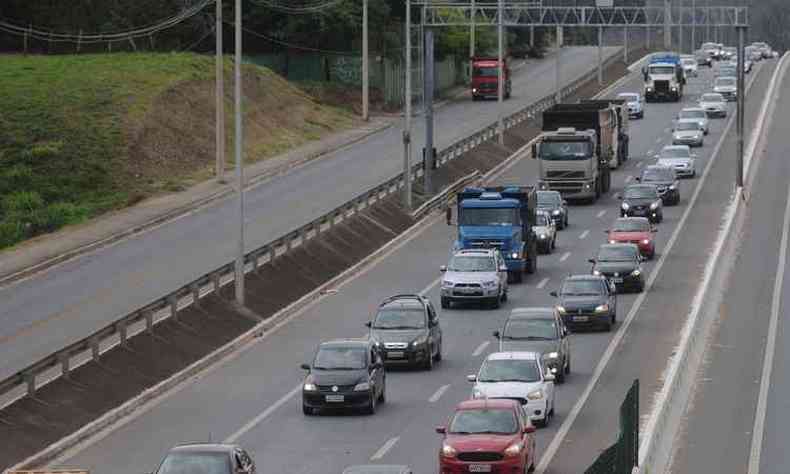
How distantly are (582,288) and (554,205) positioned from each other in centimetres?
2184

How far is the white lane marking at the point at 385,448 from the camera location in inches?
1359

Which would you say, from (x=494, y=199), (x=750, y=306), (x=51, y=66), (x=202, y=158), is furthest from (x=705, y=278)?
(x=51, y=66)

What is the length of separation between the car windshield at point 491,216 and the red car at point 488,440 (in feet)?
93.4

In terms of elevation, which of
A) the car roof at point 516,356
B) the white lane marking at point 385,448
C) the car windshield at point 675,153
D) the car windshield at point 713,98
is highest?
the car windshield at point 713,98

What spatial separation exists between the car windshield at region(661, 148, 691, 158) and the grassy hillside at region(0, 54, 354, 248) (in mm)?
18873

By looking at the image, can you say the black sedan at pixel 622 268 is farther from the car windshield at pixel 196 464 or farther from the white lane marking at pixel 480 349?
the car windshield at pixel 196 464

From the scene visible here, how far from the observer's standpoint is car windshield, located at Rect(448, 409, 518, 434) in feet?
103

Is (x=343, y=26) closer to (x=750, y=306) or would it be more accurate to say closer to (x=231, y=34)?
(x=231, y=34)

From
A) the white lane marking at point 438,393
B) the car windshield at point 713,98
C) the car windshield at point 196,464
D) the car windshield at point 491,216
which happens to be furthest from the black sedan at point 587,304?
the car windshield at point 713,98

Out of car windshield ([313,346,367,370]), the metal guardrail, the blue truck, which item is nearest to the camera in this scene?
the metal guardrail

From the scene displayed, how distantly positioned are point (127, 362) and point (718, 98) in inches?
3186

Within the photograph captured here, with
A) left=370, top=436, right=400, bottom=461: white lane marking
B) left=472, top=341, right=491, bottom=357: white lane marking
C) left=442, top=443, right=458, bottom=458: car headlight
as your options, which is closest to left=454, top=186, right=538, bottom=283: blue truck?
left=472, top=341, right=491, bottom=357: white lane marking

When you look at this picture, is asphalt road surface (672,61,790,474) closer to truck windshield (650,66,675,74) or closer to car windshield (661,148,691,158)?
car windshield (661,148,691,158)

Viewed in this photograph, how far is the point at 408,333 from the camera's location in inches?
1781
